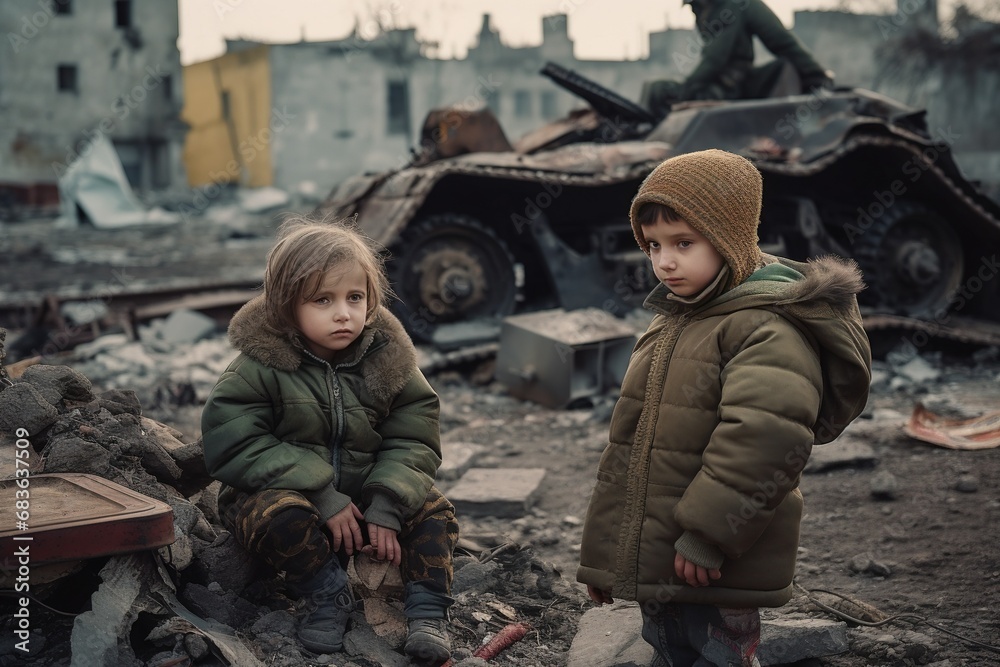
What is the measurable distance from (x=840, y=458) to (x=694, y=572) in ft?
9.25

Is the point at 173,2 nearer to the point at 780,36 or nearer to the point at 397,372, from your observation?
the point at 780,36

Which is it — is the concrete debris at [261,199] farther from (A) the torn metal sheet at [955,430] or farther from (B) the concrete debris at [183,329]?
(A) the torn metal sheet at [955,430]

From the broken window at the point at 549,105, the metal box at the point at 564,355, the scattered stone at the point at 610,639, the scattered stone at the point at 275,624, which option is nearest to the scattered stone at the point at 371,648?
the scattered stone at the point at 275,624

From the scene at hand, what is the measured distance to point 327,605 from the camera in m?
2.63

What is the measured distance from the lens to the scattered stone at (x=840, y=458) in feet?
15.3

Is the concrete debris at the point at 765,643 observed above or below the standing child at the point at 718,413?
below

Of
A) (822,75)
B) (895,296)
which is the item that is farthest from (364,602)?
(822,75)

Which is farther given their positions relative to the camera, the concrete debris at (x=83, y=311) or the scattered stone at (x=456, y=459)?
the concrete debris at (x=83, y=311)

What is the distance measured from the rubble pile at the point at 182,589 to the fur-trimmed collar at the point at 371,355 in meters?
0.52

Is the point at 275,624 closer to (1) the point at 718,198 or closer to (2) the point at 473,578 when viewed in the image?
(2) the point at 473,578

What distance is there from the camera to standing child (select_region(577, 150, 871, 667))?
6.73ft

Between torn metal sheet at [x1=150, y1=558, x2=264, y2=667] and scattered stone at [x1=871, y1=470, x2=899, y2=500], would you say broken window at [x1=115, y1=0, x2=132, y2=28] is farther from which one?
torn metal sheet at [x1=150, y1=558, x2=264, y2=667]

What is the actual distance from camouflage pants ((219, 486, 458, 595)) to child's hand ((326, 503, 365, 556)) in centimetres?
4

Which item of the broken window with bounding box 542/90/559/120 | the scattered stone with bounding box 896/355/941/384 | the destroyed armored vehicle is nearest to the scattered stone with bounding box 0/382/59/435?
the destroyed armored vehicle
